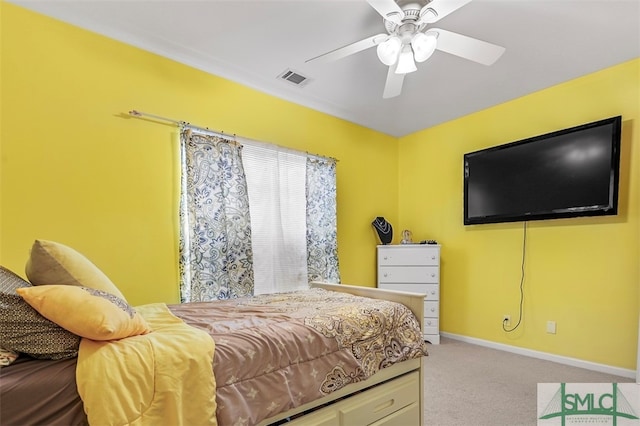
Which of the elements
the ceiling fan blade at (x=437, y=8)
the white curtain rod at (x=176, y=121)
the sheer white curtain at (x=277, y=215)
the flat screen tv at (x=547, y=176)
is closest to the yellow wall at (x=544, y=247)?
the flat screen tv at (x=547, y=176)

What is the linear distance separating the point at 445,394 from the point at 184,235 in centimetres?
231

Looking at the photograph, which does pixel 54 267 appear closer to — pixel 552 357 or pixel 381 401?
pixel 381 401

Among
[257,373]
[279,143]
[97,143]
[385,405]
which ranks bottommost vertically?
[385,405]

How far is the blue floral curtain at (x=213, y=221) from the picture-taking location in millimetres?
2520

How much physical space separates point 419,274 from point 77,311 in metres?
3.35

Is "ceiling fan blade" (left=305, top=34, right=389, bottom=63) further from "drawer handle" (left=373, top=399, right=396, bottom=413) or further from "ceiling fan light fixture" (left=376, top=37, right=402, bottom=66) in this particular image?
"drawer handle" (left=373, top=399, right=396, bottom=413)

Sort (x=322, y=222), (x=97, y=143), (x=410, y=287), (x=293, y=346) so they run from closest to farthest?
(x=293, y=346), (x=97, y=143), (x=322, y=222), (x=410, y=287)

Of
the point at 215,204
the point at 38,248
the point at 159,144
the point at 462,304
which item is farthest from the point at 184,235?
the point at 462,304

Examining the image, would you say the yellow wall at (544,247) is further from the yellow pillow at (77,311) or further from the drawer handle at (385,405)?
the yellow pillow at (77,311)

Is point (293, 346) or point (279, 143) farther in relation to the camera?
point (279, 143)

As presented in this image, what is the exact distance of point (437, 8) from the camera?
5.65 ft

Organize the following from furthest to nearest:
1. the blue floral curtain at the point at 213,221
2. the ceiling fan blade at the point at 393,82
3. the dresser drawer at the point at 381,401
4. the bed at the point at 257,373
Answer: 1. the blue floral curtain at the point at 213,221
2. the ceiling fan blade at the point at 393,82
3. the dresser drawer at the point at 381,401
4. the bed at the point at 257,373

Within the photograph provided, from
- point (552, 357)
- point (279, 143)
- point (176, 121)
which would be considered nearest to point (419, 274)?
point (552, 357)

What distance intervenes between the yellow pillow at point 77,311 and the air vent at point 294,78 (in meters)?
2.39
